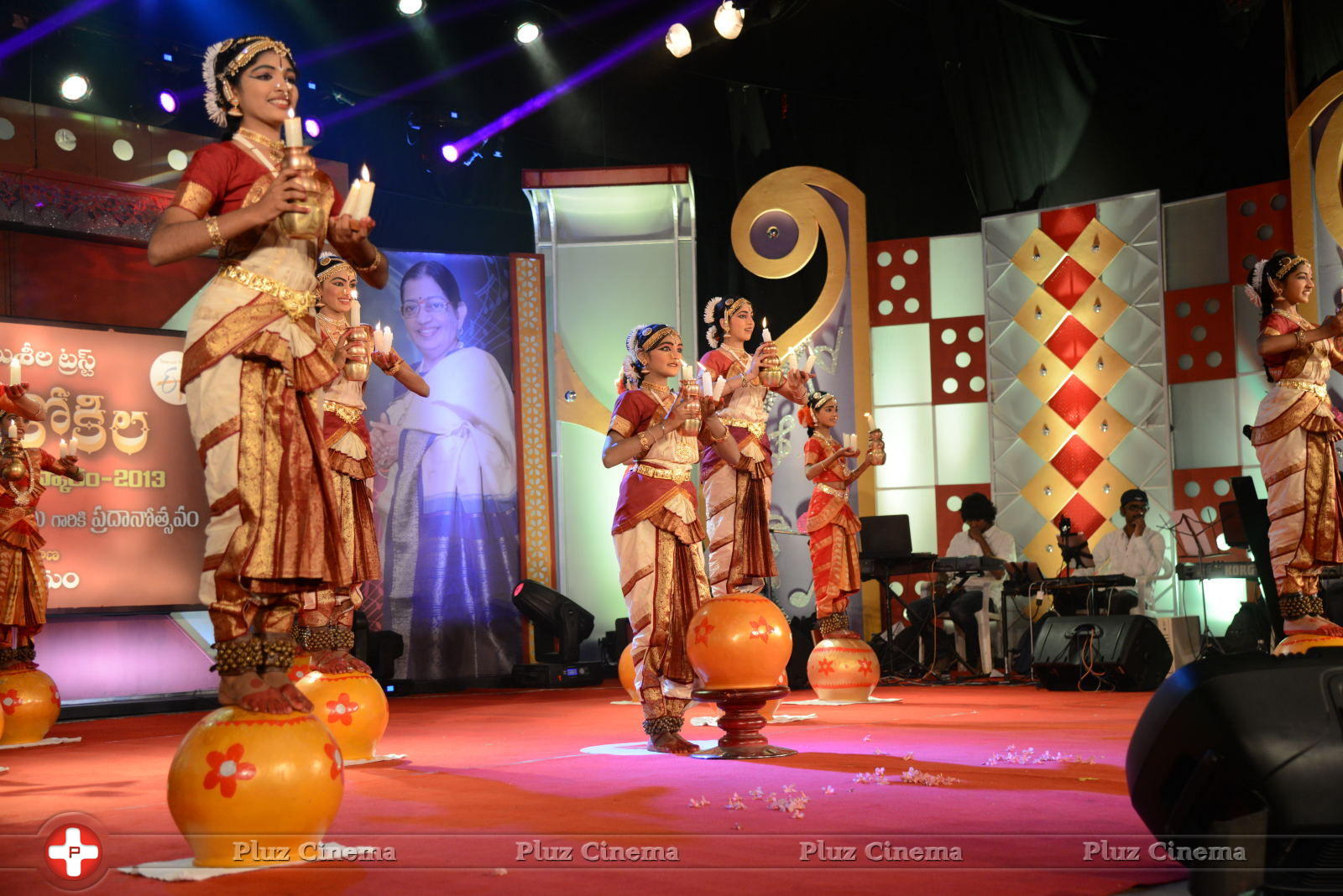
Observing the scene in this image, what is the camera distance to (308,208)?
2748 millimetres

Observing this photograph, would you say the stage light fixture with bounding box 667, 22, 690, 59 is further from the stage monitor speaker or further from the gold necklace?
the gold necklace

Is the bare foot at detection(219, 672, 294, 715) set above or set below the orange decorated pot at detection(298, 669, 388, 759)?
above

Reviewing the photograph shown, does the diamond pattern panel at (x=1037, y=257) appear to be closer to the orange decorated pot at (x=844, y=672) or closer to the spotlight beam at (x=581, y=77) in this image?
the spotlight beam at (x=581, y=77)

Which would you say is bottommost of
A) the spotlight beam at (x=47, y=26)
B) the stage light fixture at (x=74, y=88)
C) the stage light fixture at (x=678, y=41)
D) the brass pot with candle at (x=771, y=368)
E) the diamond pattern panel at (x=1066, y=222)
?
the brass pot with candle at (x=771, y=368)

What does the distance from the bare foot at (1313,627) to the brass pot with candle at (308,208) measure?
4.63 meters

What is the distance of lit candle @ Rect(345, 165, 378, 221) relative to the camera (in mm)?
2703

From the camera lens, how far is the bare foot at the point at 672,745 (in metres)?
4.80

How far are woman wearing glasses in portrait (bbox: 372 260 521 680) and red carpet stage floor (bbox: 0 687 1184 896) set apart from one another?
3801mm

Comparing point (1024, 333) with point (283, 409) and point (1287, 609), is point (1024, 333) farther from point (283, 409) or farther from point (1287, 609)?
point (283, 409)

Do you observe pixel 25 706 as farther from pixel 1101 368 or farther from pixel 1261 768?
pixel 1101 368

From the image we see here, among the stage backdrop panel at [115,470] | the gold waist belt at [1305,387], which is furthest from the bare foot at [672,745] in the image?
the stage backdrop panel at [115,470]

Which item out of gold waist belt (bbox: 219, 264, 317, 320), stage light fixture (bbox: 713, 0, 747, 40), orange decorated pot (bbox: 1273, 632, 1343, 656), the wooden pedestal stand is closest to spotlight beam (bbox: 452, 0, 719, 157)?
stage light fixture (bbox: 713, 0, 747, 40)

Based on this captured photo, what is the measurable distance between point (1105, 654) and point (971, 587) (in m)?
2.23

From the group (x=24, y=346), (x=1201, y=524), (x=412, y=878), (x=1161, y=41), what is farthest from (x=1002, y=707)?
(x=24, y=346)
